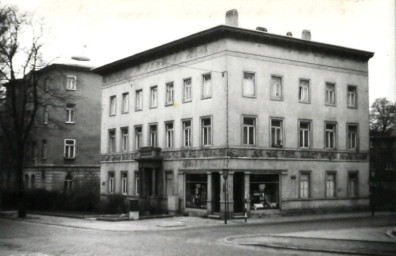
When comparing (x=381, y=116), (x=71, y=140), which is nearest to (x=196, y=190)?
(x=71, y=140)

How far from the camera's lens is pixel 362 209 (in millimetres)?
41406

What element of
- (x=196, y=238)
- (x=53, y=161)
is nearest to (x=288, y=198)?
(x=196, y=238)

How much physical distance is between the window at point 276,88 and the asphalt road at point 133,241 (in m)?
10.5

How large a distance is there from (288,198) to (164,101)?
1147 centimetres

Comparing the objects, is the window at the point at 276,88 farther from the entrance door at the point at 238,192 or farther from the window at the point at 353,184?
the window at the point at 353,184

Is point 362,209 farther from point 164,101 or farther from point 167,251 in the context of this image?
point 167,251

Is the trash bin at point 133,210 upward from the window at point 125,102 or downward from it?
downward

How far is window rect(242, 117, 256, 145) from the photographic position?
35.2 metres

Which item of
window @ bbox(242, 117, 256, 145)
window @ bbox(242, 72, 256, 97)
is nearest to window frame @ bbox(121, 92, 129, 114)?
window @ bbox(242, 72, 256, 97)

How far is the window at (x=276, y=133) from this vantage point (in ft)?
120

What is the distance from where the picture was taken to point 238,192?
116 feet

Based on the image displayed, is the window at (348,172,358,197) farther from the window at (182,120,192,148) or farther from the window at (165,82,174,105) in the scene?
the window at (165,82,174,105)

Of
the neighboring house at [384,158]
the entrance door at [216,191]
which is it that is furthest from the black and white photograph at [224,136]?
the neighboring house at [384,158]

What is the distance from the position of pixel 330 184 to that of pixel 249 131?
335 inches
